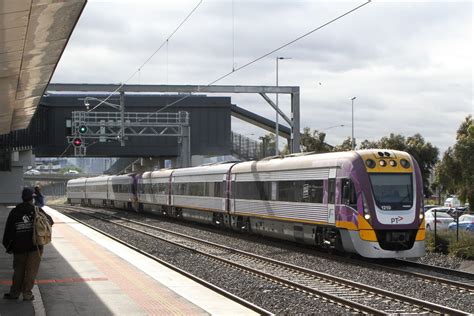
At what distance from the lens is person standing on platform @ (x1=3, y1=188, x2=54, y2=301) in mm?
9891

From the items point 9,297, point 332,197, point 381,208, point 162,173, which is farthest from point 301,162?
point 162,173

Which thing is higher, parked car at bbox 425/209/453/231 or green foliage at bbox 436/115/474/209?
green foliage at bbox 436/115/474/209

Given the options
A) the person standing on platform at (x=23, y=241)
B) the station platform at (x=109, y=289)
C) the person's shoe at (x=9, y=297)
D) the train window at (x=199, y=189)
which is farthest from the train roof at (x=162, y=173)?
the person standing on platform at (x=23, y=241)

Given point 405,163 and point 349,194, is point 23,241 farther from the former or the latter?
point 405,163

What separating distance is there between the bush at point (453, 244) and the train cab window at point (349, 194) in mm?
3424

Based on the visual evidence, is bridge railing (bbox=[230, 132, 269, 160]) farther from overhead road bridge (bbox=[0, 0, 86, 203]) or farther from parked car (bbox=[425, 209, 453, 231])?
overhead road bridge (bbox=[0, 0, 86, 203])

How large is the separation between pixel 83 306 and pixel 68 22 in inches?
166

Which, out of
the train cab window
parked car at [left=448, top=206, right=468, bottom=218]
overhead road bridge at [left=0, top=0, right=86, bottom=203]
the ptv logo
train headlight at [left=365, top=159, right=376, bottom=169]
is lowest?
parked car at [left=448, top=206, right=468, bottom=218]

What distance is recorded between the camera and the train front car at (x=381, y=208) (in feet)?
55.3

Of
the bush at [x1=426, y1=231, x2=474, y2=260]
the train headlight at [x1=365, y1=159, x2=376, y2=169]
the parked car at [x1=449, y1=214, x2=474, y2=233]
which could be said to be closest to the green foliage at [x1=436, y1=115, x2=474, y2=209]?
the parked car at [x1=449, y1=214, x2=474, y2=233]

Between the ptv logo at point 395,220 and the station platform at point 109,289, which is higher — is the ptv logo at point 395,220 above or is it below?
above

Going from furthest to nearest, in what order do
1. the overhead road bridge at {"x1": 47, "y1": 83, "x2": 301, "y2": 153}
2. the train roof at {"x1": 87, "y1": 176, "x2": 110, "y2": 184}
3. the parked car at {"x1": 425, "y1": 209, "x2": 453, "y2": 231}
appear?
the train roof at {"x1": 87, "y1": 176, "x2": 110, "y2": 184} < the overhead road bridge at {"x1": 47, "y1": 83, "x2": 301, "y2": 153} < the parked car at {"x1": 425, "y1": 209, "x2": 453, "y2": 231}

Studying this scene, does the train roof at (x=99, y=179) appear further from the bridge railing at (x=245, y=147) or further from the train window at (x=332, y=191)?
the train window at (x=332, y=191)

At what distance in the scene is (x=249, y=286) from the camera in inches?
537
